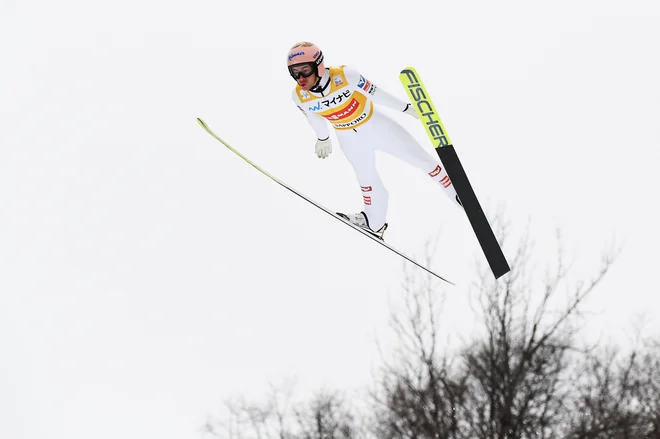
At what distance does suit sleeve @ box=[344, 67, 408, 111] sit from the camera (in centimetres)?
670

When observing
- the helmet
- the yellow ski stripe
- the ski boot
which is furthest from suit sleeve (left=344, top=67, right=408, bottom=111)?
the ski boot

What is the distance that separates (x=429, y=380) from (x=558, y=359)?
→ 228 cm

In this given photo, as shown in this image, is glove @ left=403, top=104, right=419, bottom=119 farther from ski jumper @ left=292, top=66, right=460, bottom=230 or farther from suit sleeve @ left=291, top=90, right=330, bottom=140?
suit sleeve @ left=291, top=90, right=330, bottom=140

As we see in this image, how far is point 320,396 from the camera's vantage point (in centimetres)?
2147

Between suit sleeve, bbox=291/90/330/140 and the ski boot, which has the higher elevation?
suit sleeve, bbox=291/90/330/140

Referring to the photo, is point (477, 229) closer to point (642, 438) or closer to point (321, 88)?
point (321, 88)

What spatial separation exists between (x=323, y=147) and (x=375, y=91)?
636mm

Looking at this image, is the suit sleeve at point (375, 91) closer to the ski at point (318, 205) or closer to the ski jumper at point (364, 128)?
the ski jumper at point (364, 128)

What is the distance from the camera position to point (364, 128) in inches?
278

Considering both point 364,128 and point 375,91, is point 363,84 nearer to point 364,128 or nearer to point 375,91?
point 375,91

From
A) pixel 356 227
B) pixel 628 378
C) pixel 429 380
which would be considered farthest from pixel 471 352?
pixel 356 227

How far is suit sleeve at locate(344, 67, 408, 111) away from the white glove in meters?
0.55

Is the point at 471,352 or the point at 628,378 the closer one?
the point at 471,352

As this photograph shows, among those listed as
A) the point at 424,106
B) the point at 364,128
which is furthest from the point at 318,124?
the point at 424,106
